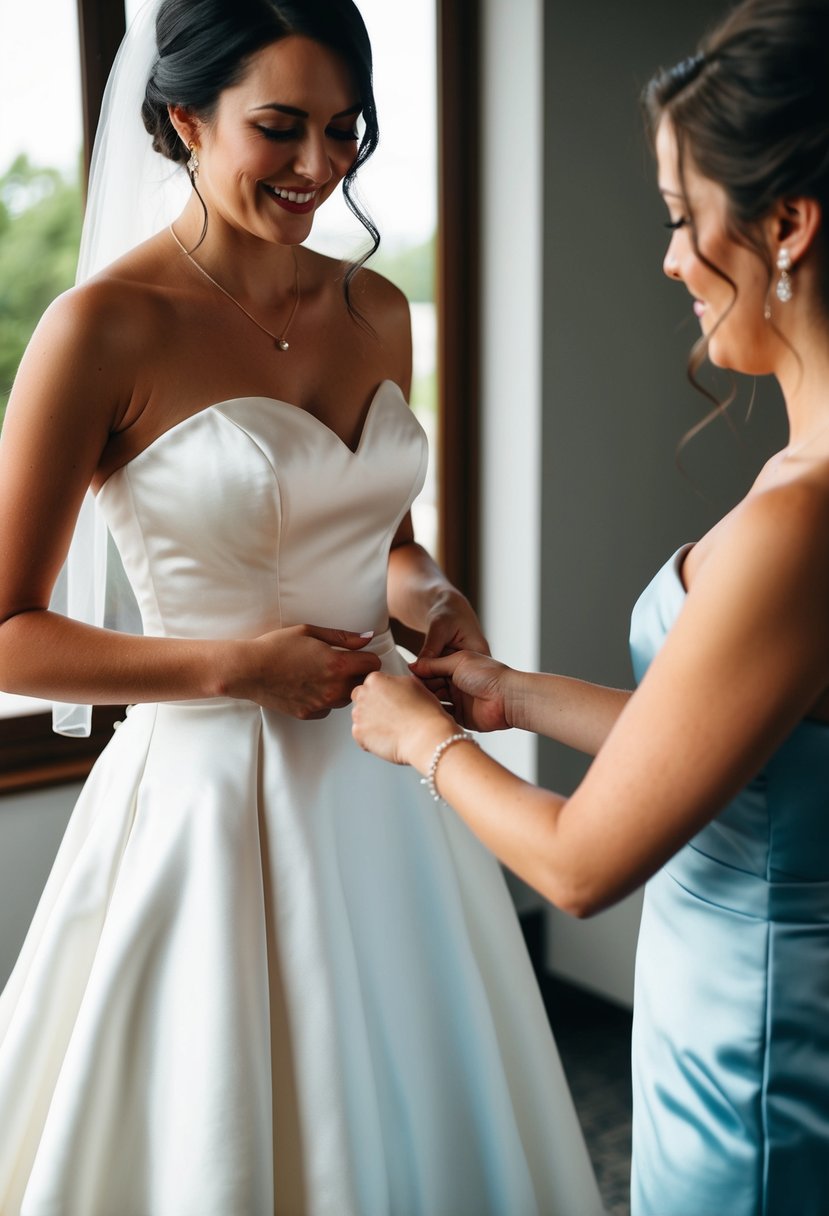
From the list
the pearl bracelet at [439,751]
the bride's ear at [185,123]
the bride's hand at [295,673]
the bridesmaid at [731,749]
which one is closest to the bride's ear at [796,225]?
the bridesmaid at [731,749]

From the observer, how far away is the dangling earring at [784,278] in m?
0.96

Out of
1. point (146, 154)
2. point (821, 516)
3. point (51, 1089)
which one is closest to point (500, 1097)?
point (51, 1089)

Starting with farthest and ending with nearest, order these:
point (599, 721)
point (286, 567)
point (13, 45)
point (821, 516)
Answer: point (13, 45) < point (286, 567) < point (599, 721) < point (821, 516)

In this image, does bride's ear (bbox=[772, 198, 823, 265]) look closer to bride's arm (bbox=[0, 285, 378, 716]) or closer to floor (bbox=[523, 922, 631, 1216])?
bride's arm (bbox=[0, 285, 378, 716])

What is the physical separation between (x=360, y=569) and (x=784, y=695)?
862mm

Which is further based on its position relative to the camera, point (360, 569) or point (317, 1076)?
point (360, 569)

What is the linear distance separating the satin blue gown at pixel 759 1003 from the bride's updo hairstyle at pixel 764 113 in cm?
37

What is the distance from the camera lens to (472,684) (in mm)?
1476

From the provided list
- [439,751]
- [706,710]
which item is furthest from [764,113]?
[439,751]

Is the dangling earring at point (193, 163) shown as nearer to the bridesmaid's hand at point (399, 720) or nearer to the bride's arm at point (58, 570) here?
the bride's arm at point (58, 570)

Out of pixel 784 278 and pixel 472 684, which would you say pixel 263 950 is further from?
pixel 784 278

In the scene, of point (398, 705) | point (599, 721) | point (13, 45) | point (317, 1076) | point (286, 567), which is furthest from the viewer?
point (13, 45)

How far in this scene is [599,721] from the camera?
1.32 metres

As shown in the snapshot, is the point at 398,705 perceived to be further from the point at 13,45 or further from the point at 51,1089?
the point at 13,45
